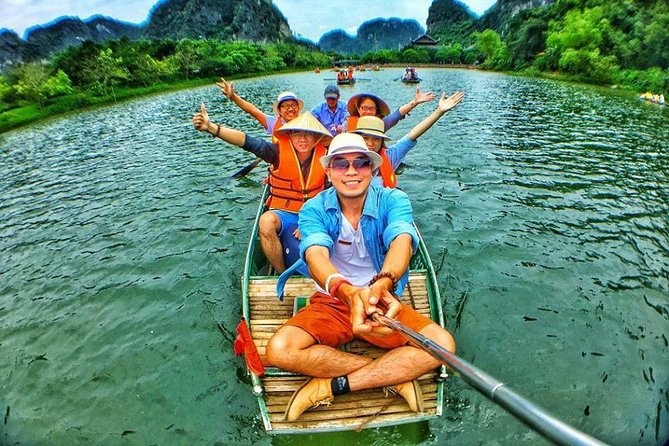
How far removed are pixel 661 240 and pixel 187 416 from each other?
10.4 metres

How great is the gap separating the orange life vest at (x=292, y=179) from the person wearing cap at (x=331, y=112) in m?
4.08

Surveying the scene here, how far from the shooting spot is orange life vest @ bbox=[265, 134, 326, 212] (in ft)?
21.7

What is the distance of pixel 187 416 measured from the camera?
4.77 metres

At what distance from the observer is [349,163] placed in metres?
4.04

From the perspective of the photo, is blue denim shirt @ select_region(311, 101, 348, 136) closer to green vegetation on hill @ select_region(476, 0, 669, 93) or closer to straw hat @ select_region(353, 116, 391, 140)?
straw hat @ select_region(353, 116, 391, 140)

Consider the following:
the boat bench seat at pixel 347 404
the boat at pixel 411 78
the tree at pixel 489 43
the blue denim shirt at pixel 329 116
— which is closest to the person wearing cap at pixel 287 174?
the boat bench seat at pixel 347 404

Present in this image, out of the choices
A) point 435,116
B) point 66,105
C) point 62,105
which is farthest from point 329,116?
point 66,105

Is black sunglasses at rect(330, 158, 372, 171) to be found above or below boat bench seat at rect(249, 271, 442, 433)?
above

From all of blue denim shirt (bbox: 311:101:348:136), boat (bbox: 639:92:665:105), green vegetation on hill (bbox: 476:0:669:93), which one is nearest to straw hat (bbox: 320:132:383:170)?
blue denim shirt (bbox: 311:101:348:136)

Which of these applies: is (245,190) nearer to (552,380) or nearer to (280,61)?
(552,380)

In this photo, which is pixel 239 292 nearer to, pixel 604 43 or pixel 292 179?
pixel 292 179

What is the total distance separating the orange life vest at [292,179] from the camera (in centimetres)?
662

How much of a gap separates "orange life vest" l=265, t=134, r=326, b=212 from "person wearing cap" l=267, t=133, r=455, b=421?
91.0 inches

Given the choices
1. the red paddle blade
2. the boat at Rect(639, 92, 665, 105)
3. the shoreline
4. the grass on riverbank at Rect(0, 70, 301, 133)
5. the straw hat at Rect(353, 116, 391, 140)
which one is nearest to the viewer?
the red paddle blade
